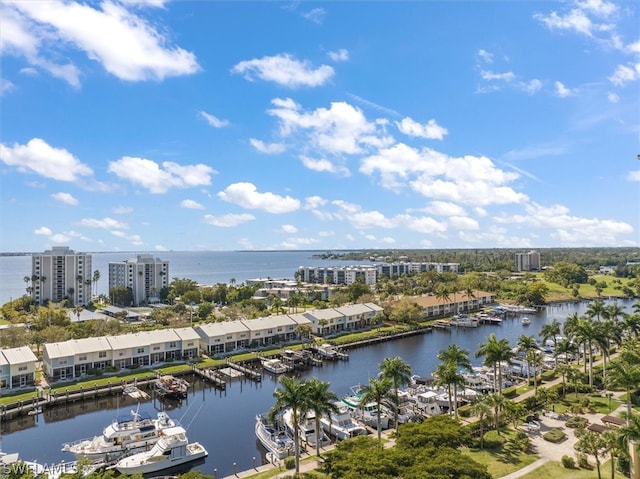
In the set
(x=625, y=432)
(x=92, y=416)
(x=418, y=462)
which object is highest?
(x=625, y=432)

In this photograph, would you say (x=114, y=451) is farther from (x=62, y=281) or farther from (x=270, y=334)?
(x=62, y=281)

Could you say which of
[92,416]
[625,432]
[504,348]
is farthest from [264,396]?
[625,432]

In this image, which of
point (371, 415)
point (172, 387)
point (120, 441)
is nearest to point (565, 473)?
point (371, 415)

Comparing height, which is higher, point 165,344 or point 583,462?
point 165,344

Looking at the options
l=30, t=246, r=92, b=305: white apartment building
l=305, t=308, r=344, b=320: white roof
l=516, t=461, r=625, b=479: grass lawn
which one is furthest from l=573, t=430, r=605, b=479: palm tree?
l=30, t=246, r=92, b=305: white apartment building

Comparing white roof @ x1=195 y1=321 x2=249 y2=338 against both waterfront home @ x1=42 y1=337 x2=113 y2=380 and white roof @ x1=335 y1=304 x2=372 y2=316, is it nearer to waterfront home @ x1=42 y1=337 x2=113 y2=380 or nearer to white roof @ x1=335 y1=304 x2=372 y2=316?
waterfront home @ x1=42 y1=337 x2=113 y2=380

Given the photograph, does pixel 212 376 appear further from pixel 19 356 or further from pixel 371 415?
pixel 371 415

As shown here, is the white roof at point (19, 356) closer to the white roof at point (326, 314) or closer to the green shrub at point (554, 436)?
the white roof at point (326, 314)

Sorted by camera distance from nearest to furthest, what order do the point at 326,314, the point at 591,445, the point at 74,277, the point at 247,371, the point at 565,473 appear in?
1. the point at 591,445
2. the point at 565,473
3. the point at 247,371
4. the point at 326,314
5. the point at 74,277
